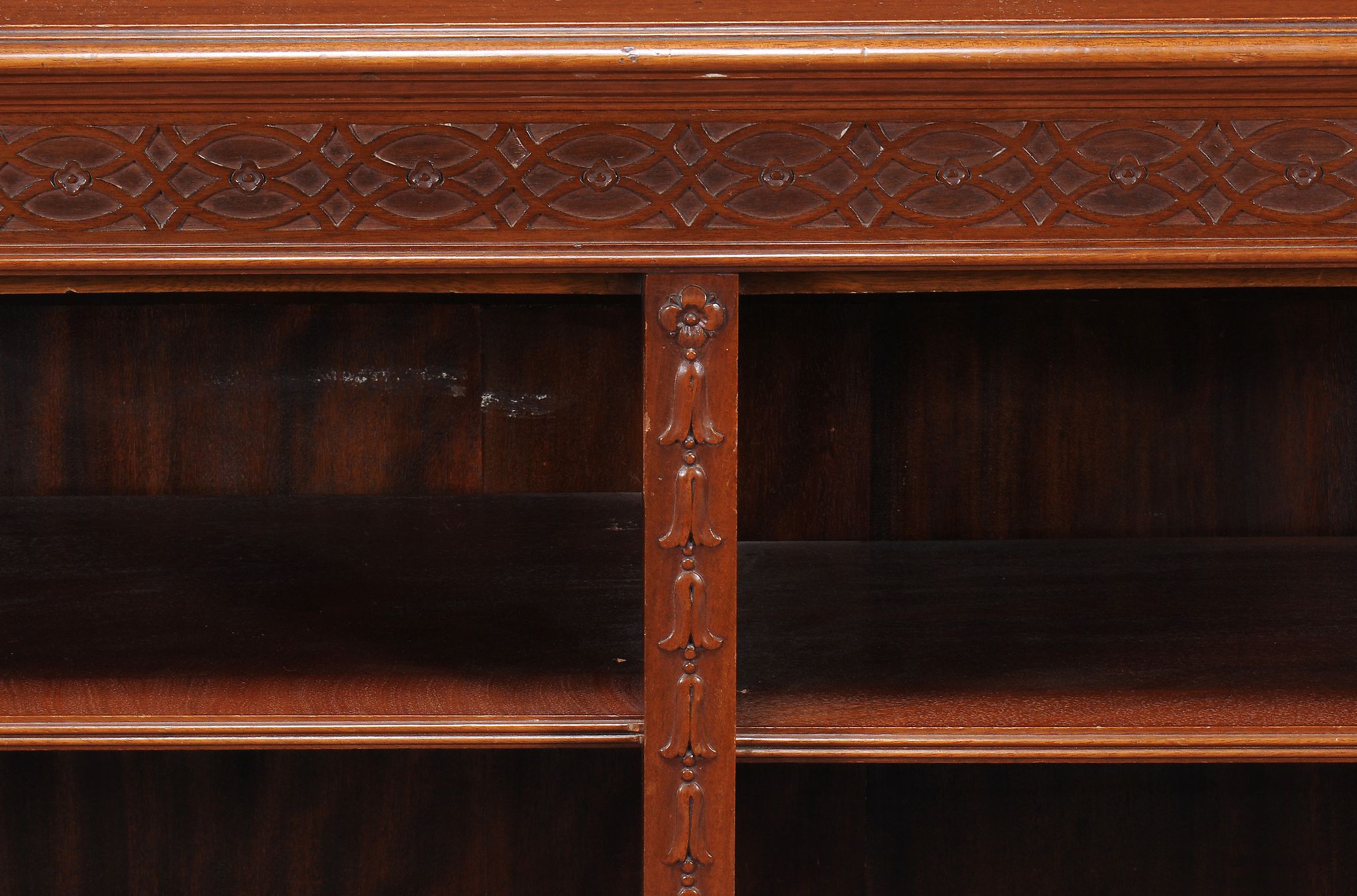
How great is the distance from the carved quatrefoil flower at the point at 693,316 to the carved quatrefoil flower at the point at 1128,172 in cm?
21

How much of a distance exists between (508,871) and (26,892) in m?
0.48

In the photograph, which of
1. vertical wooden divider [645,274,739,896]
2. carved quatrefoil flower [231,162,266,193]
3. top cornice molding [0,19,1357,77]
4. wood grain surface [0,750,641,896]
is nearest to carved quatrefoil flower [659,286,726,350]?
vertical wooden divider [645,274,739,896]

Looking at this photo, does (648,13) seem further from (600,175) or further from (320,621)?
(320,621)

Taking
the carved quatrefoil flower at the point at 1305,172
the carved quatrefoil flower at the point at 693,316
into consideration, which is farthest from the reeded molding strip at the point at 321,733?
the carved quatrefoil flower at the point at 1305,172

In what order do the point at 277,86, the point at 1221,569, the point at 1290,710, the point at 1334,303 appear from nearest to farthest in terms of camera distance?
the point at 277,86 < the point at 1290,710 < the point at 1221,569 < the point at 1334,303

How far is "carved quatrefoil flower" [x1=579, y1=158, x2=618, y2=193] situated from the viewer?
0.57 m

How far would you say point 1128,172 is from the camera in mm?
569

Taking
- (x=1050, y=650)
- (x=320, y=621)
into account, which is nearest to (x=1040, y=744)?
(x=1050, y=650)

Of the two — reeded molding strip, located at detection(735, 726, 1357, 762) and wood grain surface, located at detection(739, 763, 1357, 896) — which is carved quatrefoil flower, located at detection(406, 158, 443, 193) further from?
wood grain surface, located at detection(739, 763, 1357, 896)

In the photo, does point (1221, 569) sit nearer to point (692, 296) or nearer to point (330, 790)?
point (692, 296)

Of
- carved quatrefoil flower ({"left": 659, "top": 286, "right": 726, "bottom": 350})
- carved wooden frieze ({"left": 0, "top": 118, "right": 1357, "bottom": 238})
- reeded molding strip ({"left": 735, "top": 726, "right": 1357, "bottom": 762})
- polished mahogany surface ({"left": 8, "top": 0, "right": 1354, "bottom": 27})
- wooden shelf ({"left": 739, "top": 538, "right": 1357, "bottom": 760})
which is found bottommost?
reeded molding strip ({"left": 735, "top": 726, "right": 1357, "bottom": 762})

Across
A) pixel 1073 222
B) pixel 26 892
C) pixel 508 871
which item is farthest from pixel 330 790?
pixel 1073 222

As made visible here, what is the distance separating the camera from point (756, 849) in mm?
1115

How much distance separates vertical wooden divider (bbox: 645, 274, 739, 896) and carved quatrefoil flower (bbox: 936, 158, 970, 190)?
12 centimetres
